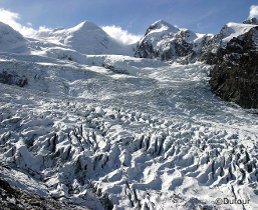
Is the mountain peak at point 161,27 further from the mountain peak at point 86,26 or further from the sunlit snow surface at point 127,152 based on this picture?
the sunlit snow surface at point 127,152

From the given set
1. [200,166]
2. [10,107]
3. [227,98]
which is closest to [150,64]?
[227,98]

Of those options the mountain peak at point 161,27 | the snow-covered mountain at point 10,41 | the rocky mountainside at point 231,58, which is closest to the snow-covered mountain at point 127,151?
the rocky mountainside at point 231,58

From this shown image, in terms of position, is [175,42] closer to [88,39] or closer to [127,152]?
[88,39]

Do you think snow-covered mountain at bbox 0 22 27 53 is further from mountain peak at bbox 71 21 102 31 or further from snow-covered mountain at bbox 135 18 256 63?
mountain peak at bbox 71 21 102 31

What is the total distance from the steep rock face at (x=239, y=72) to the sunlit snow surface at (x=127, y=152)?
6.02 metres

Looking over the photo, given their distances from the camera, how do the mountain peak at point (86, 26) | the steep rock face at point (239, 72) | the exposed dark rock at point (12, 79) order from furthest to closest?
the mountain peak at point (86, 26) < the exposed dark rock at point (12, 79) < the steep rock face at point (239, 72)

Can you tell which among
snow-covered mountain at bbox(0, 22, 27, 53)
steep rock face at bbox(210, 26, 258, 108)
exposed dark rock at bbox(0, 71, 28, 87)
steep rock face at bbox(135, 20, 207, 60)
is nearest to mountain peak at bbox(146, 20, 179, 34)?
steep rock face at bbox(135, 20, 207, 60)

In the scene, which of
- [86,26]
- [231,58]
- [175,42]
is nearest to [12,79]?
[231,58]

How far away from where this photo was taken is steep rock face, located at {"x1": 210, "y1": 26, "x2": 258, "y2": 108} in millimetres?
48844

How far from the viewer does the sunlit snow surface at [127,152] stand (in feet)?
76.2

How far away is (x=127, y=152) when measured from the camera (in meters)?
27.4

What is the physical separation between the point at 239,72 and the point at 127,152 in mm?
31400

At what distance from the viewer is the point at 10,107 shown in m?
34.1

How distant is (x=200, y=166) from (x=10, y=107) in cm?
1635
